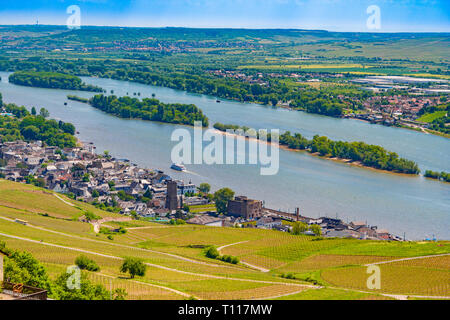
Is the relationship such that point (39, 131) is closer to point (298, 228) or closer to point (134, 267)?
point (298, 228)

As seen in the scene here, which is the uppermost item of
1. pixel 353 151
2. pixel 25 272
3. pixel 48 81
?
pixel 48 81

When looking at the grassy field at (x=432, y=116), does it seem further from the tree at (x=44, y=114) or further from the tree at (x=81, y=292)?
the tree at (x=81, y=292)

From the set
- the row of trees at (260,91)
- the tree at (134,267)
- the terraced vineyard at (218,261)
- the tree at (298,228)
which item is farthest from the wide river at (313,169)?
the tree at (134,267)

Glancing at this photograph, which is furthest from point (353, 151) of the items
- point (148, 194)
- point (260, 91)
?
point (260, 91)

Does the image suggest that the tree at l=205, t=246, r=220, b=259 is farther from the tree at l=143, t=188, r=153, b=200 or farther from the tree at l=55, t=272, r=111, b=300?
the tree at l=143, t=188, r=153, b=200

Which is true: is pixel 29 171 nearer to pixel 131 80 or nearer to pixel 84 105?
pixel 84 105

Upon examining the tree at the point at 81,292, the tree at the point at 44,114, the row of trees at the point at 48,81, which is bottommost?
the tree at the point at 44,114

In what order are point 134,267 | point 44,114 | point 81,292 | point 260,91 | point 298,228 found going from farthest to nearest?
point 260,91 → point 44,114 → point 298,228 → point 134,267 → point 81,292
